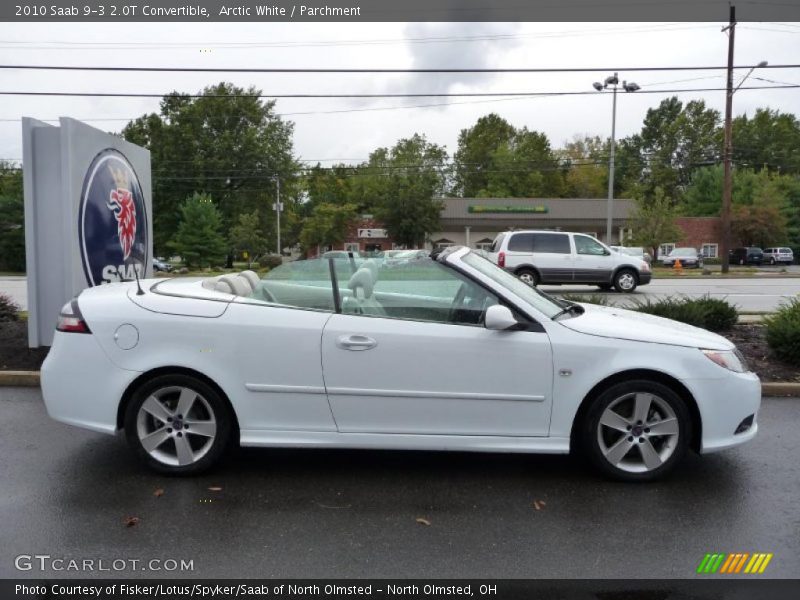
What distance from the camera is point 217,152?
57.7 m

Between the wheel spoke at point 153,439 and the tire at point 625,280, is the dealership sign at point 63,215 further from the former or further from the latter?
the tire at point 625,280

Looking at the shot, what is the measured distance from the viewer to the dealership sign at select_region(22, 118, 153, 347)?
7305 millimetres

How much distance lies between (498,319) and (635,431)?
1146mm

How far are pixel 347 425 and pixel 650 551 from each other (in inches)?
74.5

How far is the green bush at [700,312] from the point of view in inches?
344

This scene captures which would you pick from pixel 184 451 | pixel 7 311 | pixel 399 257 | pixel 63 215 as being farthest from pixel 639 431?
pixel 7 311

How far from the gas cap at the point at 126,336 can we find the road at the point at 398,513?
0.87 metres

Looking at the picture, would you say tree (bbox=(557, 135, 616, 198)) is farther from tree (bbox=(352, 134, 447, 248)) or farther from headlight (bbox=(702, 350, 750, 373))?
headlight (bbox=(702, 350, 750, 373))

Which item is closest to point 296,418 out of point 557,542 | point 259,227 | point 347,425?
point 347,425

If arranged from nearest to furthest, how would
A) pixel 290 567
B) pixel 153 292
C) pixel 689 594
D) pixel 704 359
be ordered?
1. pixel 689 594
2. pixel 290 567
3. pixel 704 359
4. pixel 153 292

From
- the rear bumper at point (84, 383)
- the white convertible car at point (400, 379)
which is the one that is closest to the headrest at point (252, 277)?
the white convertible car at point (400, 379)

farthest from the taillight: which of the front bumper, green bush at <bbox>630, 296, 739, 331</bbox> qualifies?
green bush at <bbox>630, 296, 739, 331</bbox>

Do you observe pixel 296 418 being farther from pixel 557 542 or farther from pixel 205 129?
pixel 205 129

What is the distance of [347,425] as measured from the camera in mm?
4285
